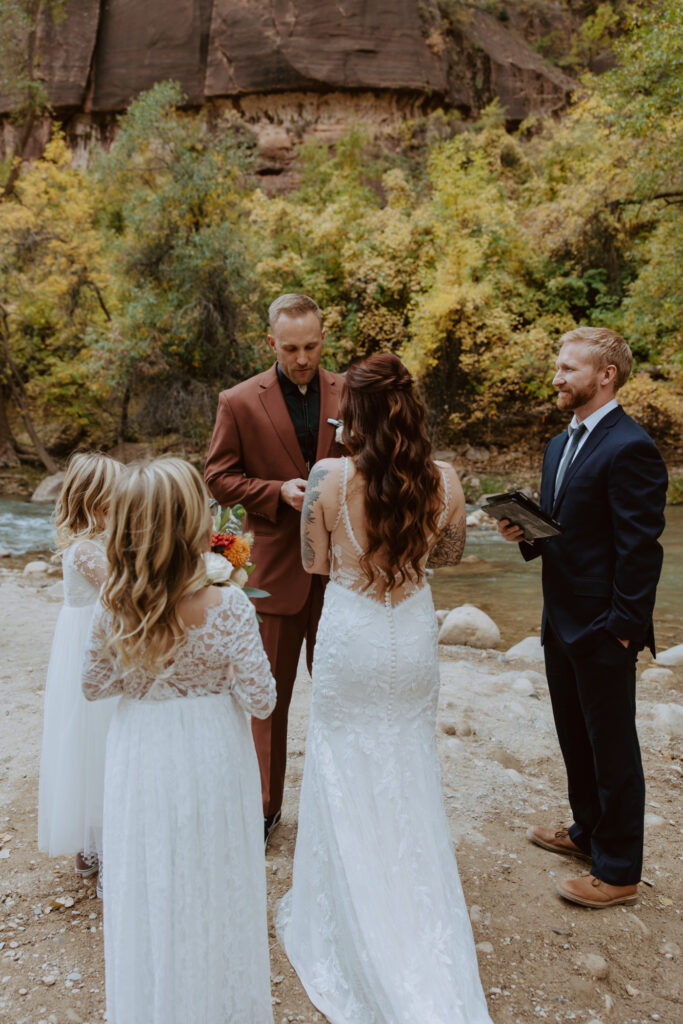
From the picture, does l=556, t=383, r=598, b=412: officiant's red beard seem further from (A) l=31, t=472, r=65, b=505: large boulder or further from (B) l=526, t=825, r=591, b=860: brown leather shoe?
(A) l=31, t=472, r=65, b=505: large boulder

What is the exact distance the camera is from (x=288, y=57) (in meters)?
26.3

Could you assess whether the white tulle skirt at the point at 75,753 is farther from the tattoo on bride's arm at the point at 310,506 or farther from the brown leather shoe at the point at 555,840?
the brown leather shoe at the point at 555,840

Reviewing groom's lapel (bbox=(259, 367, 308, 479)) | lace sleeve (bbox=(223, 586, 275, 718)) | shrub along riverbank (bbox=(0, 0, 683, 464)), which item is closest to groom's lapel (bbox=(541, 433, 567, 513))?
groom's lapel (bbox=(259, 367, 308, 479))

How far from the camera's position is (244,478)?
319cm

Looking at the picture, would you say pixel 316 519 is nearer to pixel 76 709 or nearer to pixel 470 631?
Answer: pixel 76 709

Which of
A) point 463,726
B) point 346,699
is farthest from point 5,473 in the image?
point 346,699

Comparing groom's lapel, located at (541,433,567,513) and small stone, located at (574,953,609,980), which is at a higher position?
groom's lapel, located at (541,433,567,513)

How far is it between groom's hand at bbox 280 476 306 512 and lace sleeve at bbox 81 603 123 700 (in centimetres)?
109

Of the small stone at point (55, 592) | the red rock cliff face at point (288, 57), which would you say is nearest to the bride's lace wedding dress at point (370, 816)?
the small stone at point (55, 592)

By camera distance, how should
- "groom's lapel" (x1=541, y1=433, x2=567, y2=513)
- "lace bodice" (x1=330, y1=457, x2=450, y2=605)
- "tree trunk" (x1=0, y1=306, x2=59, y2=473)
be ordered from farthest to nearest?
1. "tree trunk" (x1=0, y1=306, x2=59, y2=473)
2. "groom's lapel" (x1=541, y1=433, x2=567, y2=513)
3. "lace bodice" (x1=330, y1=457, x2=450, y2=605)

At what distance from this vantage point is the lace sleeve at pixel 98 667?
6.13ft

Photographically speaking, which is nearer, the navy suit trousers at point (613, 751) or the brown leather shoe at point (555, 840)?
the navy suit trousers at point (613, 751)

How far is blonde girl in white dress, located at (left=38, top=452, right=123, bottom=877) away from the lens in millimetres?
2799

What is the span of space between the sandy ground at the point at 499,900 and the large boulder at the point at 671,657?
1.62 m
